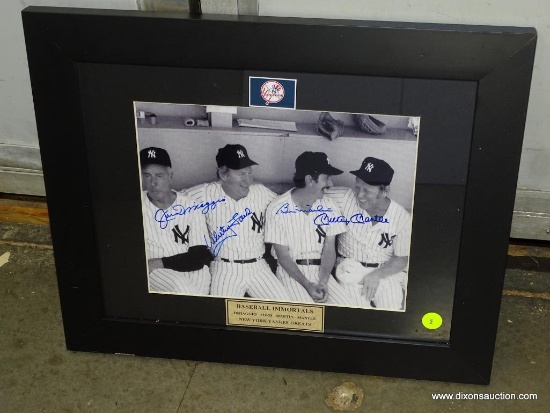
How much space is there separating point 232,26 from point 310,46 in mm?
92

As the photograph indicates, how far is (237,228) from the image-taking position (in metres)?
0.97

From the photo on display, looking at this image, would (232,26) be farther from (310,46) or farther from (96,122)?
(96,122)

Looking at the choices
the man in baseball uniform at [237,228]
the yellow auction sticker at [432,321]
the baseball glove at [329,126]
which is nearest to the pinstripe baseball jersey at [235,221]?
the man in baseball uniform at [237,228]

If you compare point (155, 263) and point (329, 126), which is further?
point (155, 263)

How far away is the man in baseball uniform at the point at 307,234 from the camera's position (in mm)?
924

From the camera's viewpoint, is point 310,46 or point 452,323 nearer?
point 310,46

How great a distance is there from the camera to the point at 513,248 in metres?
1.22

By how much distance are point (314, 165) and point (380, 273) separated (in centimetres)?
17

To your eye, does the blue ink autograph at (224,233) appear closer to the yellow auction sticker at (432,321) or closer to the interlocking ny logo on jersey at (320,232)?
the interlocking ny logo on jersey at (320,232)

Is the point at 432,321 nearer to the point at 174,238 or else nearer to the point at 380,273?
the point at 380,273

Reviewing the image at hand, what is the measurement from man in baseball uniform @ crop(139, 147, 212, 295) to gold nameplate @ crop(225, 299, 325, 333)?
5 centimetres

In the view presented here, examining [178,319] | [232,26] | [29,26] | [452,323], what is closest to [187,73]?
[232,26]

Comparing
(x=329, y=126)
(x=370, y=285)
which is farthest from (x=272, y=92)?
(x=370, y=285)

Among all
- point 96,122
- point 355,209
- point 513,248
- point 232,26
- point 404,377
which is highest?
point 232,26
